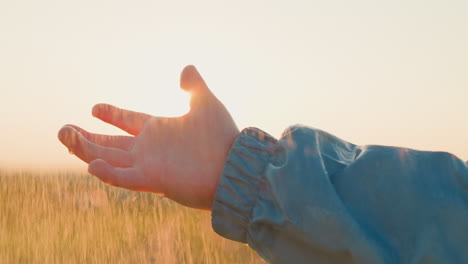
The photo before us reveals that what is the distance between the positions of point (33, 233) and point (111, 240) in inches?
12.8

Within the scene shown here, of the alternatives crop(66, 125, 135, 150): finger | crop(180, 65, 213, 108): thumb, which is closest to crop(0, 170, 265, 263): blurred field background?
crop(66, 125, 135, 150): finger

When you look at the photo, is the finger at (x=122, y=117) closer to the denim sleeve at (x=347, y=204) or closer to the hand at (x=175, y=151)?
the hand at (x=175, y=151)

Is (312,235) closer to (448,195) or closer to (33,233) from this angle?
(448,195)

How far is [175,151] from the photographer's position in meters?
1.18

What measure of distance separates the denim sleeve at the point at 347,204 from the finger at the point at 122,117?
1.06 ft

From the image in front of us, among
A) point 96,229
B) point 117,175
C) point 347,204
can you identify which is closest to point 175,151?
point 117,175

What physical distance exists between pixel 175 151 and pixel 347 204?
1.38ft

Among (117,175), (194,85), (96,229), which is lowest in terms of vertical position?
(96,229)

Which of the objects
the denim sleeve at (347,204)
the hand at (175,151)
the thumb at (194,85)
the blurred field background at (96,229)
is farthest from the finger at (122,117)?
the blurred field background at (96,229)

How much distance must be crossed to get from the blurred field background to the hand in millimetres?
750

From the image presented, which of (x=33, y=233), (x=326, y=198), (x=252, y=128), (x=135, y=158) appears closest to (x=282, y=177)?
(x=326, y=198)

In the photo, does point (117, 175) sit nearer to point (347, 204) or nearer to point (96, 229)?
point (347, 204)

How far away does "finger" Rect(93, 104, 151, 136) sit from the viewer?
1302 millimetres

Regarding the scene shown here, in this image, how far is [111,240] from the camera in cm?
203
